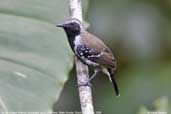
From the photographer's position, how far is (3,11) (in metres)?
2.09

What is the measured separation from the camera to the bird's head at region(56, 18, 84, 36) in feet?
6.65

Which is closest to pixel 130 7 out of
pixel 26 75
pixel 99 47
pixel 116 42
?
pixel 116 42

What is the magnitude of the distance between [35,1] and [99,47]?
10.9 inches

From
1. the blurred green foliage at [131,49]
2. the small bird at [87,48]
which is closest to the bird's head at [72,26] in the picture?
the small bird at [87,48]

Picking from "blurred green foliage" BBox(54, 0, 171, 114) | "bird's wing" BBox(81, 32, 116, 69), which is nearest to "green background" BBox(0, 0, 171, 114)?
"blurred green foliage" BBox(54, 0, 171, 114)

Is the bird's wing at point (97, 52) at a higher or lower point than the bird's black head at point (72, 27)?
lower

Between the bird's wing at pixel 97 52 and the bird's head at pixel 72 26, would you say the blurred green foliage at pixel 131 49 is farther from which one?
the bird's head at pixel 72 26

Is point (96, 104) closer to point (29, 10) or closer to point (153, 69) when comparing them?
point (153, 69)

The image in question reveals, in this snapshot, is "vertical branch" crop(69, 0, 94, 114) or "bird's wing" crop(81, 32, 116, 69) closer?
"vertical branch" crop(69, 0, 94, 114)

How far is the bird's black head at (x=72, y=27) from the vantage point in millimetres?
2027

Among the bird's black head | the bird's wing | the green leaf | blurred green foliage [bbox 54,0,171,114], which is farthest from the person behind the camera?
blurred green foliage [bbox 54,0,171,114]

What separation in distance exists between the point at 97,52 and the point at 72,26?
17cm

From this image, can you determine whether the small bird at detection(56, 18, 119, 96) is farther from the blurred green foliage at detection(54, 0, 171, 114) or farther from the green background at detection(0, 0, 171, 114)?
the blurred green foliage at detection(54, 0, 171, 114)

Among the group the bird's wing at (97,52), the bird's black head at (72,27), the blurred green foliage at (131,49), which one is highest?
the bird's black head at (72,27)
